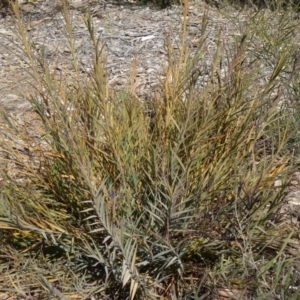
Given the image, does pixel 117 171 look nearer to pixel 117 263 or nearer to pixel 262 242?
pixel 117 263

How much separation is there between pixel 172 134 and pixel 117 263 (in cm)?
55

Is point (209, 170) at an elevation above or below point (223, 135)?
below

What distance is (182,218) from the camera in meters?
2.00

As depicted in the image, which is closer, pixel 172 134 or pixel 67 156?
pixel 67 156

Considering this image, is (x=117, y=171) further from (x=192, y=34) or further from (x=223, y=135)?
(x=192, y=34)

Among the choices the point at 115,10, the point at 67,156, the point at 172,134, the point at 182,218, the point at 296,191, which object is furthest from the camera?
the point at 115,10

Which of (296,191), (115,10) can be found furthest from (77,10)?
(296,191)

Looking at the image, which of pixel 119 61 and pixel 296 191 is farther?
pixel 119 61

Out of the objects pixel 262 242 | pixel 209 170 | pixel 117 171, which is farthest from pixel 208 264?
pixel 117 171

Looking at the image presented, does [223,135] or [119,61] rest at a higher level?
[223,135]

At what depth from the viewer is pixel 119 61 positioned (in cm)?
405

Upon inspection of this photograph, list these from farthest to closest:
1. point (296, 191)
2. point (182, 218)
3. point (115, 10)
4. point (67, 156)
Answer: point (115, 10)
point (296, 191)
point (67, 156)
point (182, 218)

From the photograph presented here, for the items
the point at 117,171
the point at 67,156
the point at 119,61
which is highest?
the point at 67,156

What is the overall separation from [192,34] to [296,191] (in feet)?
5.66
